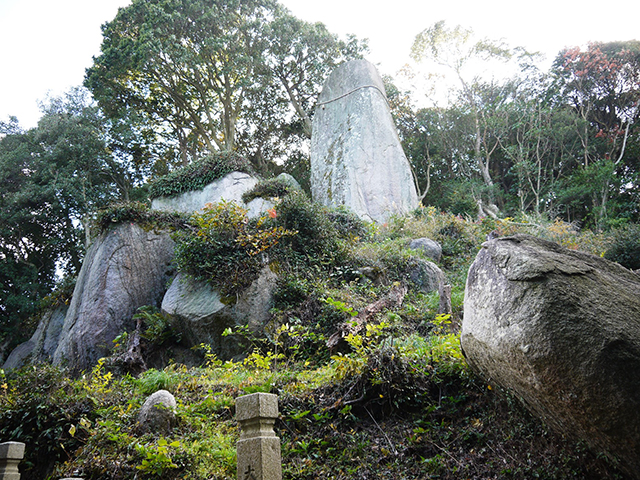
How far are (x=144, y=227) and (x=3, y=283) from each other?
12141mm

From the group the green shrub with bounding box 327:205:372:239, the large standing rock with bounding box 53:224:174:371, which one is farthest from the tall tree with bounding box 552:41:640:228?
the large standing rock with bounding box 53:224:174:371

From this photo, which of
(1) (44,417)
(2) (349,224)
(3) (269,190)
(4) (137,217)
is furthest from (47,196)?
(1) (44,417)

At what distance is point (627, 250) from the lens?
9.05 metres

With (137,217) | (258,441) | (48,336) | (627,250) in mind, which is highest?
(137,217)

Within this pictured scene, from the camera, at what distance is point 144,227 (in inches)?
404

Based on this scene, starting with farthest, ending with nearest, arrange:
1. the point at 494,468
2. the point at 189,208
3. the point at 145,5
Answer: the point at 145,5, the point at 189,208, the point at 494,468

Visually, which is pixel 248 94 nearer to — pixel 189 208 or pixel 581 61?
pixel 189 208

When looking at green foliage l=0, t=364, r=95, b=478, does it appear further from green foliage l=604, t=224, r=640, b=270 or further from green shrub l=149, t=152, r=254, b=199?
green foliage l=604, t=224, r=640, b=270

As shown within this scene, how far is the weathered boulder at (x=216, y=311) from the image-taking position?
7.55m

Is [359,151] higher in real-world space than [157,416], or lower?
higher

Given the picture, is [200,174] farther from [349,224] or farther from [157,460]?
[157,460]

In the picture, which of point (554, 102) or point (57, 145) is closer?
point (57, 145)

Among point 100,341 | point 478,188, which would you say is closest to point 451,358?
point 100,341

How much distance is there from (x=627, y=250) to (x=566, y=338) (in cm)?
830
